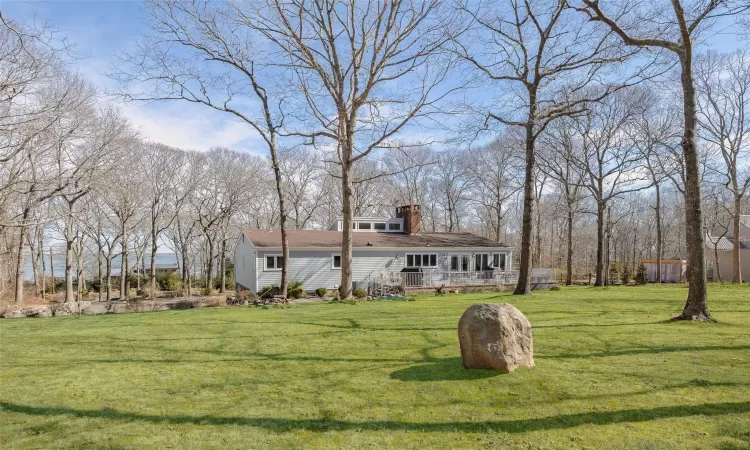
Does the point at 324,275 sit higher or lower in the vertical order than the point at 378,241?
lower

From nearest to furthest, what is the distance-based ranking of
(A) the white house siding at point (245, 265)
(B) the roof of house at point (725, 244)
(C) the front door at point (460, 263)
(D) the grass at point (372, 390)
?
(D) the grass at point (372, 390)
(A) the white house siding at point (245, 265)
(C) the front door at point (460, 263)
(B) the roof of house at point (725, 244)

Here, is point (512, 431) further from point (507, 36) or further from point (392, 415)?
point (507, 36)

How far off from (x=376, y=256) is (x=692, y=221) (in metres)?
18.4

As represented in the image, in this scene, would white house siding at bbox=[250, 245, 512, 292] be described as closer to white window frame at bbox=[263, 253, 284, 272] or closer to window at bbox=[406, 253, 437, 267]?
white window frame at bbox=[263, 253, 284, 272]

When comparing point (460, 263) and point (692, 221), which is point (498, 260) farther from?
point (692, 221)

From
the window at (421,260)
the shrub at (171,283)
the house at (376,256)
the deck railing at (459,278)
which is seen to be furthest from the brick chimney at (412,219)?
the shrub at (171,283)

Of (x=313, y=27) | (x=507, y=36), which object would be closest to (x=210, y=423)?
(x=313, y=27)

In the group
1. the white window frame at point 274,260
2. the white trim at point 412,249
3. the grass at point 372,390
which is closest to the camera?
the grass at point 372,390

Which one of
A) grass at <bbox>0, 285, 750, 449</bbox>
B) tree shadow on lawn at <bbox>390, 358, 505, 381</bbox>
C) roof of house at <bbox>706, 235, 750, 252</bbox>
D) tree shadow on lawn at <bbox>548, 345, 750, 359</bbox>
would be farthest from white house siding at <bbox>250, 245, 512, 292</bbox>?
roof of house at <bbox>706, 235, 750, 252</bbox>

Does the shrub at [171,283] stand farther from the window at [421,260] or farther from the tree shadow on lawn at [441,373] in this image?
the tree shadow on lawn at [441,373]

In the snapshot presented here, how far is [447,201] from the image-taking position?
42.6m

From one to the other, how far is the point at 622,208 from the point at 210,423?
52.0 meters

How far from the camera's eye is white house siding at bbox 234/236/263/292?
80.9 ft

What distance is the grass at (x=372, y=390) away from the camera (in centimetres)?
362
